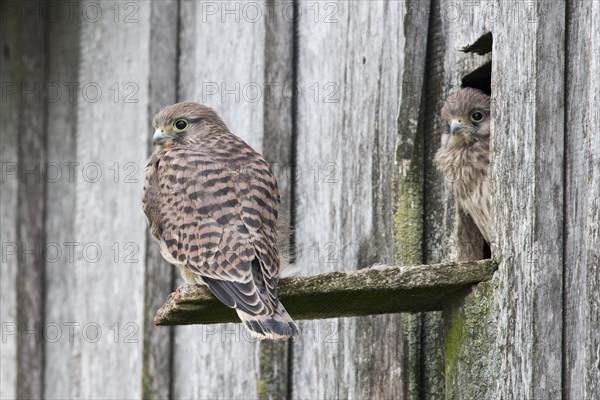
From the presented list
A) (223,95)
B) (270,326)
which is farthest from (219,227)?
(223,95)

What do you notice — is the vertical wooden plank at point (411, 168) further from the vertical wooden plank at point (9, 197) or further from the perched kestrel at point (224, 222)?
the vertical wooden plank at point (9, 197)

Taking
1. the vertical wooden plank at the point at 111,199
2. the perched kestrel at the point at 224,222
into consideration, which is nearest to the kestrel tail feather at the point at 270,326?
the perched kestrel at the point at 224,222

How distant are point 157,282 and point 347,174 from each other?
1.11m

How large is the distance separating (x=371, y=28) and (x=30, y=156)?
2250 mm

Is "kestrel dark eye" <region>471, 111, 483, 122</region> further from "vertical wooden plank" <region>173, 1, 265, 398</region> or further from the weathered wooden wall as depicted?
"vertical wooden plank" <region>173, 1, 265, 398</region>

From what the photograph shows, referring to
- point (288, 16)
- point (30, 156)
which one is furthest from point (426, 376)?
point (30, 156)

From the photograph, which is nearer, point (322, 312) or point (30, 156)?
point (322, 312)

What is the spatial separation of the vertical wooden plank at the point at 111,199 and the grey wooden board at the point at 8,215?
32cm

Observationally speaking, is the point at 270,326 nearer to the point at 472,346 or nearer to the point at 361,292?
the point at 361,292

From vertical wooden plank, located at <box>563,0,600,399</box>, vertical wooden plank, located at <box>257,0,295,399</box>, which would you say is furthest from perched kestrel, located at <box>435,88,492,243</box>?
vertical wooden plank, located at <box>257,0,295,399</box>

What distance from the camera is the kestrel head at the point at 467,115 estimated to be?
392 centimetres

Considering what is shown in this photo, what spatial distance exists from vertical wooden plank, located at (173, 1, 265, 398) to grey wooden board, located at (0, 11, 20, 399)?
107 centimetres

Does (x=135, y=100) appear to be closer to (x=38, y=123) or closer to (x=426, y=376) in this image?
(x=38, y=123)

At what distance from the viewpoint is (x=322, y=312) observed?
3707 mm
